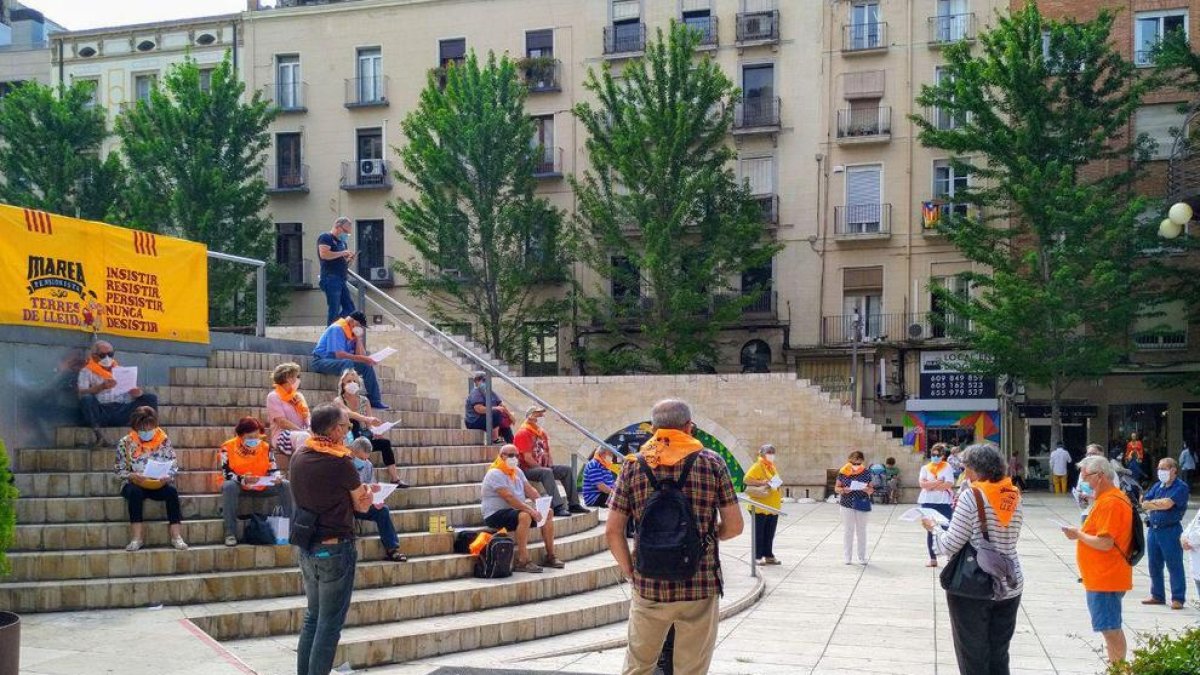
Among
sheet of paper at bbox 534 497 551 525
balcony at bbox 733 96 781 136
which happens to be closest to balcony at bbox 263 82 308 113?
balcony at bbox 733 96 781 136

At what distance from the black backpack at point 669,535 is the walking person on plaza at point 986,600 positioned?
1955 millimetres

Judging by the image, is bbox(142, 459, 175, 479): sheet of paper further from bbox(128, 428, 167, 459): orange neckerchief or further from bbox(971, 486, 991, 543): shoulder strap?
bbox(971, 486, 991, 543): shoulder strap

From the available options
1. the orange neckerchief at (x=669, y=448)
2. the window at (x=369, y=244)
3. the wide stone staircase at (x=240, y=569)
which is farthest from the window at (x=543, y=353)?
the orange neckerchief at (x=669, y=448)

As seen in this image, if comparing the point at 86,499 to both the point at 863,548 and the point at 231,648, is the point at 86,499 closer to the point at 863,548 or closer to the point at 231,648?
the point at 231,648

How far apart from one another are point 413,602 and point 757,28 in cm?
3094

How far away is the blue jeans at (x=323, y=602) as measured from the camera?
22.6 feet

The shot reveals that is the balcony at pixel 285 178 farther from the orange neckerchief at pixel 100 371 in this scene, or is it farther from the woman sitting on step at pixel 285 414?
the woman sitting on step at pixel 285 414

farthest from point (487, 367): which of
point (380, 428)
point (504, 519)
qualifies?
point (504, 519)

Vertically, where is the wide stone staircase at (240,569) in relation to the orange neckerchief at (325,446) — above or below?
below

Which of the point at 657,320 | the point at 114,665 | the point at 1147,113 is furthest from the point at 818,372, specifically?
the point at 114,665

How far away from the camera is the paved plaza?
26.6ft

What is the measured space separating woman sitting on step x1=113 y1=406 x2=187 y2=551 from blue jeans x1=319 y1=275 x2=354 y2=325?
189 inches

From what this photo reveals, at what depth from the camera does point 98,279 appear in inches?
490

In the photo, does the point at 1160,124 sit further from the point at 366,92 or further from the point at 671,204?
the point at 366,92
